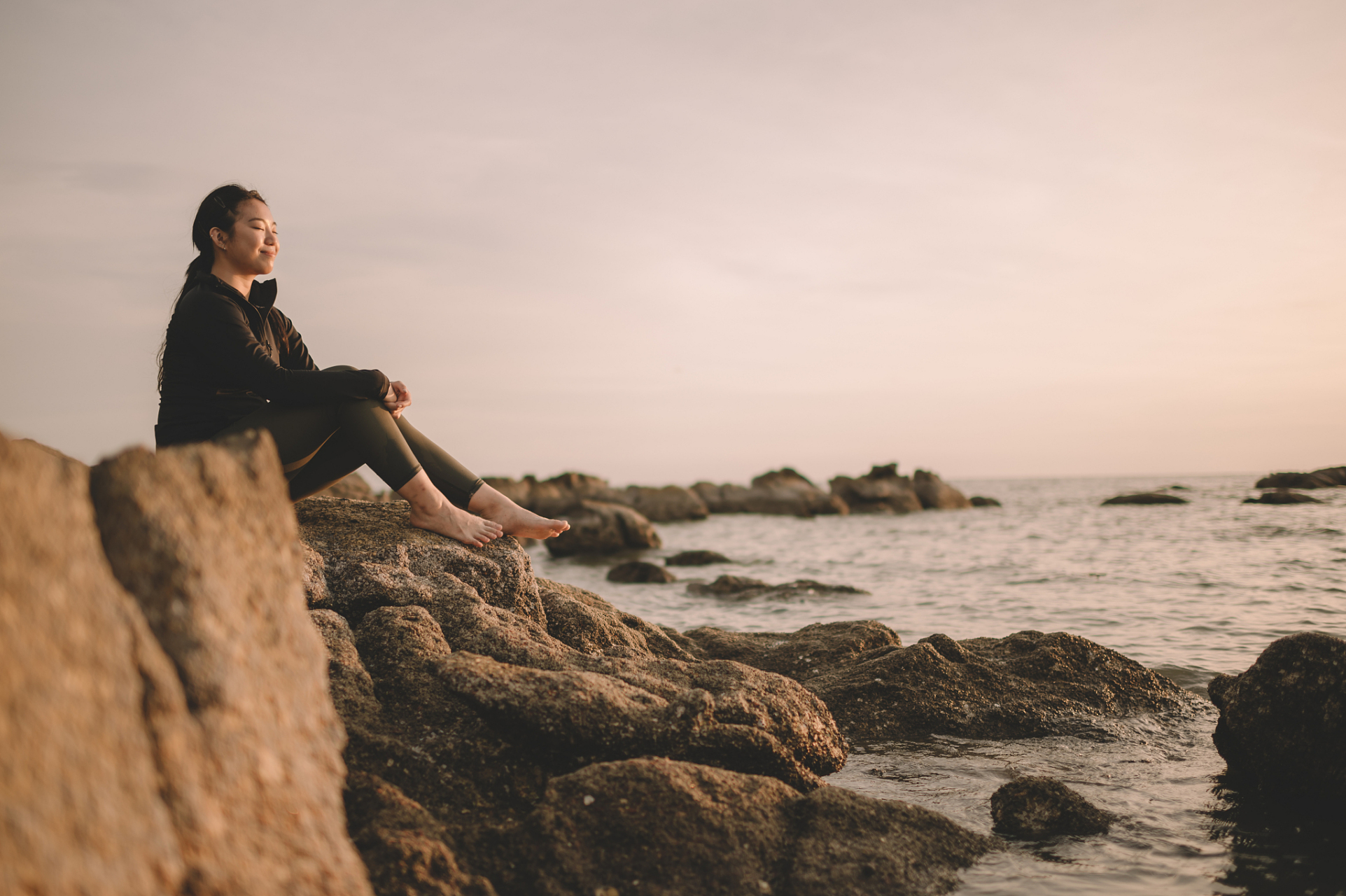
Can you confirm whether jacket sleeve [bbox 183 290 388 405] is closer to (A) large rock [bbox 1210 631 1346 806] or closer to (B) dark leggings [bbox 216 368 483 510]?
(B) dark leggings [bbox 216 368 483 510]

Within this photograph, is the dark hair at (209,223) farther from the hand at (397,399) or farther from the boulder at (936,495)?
the boulder at (936,495)

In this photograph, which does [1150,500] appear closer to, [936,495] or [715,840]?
[936,495]

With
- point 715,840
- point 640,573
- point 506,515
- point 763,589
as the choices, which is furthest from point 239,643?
point 640,573

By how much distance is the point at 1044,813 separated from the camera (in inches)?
153

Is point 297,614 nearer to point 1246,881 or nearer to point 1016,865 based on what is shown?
point 1016,865

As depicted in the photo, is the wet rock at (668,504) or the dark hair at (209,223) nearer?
the dark hair at (209,223)

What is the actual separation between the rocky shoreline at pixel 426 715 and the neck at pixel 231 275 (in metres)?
1.40

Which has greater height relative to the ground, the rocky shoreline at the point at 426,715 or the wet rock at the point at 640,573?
the rocky shoreline at the point at 426,715

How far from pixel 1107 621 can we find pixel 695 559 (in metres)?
9.81

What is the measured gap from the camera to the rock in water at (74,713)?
5.19 feet

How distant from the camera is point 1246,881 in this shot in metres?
3.46

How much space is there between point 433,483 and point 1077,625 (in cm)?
774

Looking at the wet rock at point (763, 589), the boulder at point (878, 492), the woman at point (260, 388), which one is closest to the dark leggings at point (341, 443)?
the woman at point (260, 388)

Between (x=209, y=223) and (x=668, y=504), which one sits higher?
(x=209, y=223)
